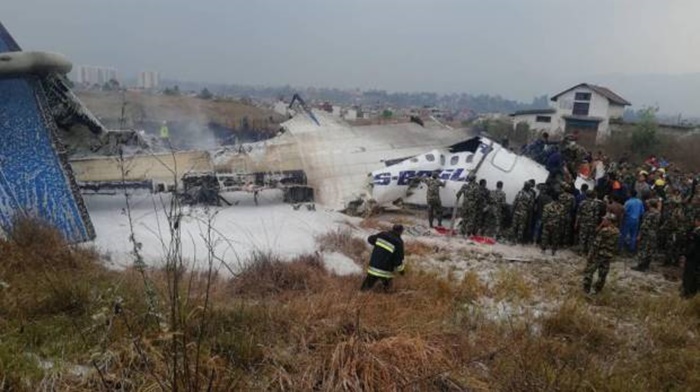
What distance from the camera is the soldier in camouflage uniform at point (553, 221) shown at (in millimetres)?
10836

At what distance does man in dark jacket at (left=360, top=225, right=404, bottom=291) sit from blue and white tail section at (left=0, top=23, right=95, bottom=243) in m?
6.27

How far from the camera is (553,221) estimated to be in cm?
1088

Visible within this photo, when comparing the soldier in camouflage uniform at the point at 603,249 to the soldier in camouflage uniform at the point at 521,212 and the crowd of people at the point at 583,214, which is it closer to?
the crowd of people at the point at 583,214

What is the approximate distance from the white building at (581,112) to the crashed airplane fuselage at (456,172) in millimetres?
30884

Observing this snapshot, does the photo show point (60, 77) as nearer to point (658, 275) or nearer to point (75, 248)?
point (75, 248)

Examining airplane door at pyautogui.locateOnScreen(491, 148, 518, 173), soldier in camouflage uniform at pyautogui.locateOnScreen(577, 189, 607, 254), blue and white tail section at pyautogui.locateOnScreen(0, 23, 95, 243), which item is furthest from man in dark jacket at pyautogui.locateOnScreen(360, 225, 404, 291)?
airplane door at pyautogui.locateOnScreen(491, 148, 518, 173)

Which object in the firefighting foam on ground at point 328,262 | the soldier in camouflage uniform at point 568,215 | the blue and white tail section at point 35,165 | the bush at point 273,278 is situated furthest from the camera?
the soldier in camouflage uniform at point 568,215

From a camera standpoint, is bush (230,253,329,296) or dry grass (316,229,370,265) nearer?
bush (230,253,329,296)

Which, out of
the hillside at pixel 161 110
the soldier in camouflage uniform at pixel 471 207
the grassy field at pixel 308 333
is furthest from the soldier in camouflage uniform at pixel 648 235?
the hillside at pixel 161 110

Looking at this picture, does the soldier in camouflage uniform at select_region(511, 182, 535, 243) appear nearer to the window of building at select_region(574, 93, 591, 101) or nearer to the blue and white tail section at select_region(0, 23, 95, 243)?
the blue and white tail section at select_region(0, 23, 95, 243)

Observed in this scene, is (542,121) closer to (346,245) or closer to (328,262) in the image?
(346,245)

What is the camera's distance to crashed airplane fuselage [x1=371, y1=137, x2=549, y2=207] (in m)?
13.4

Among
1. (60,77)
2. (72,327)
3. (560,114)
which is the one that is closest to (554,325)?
(72,327)

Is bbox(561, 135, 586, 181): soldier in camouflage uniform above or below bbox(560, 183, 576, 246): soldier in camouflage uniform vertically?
above
